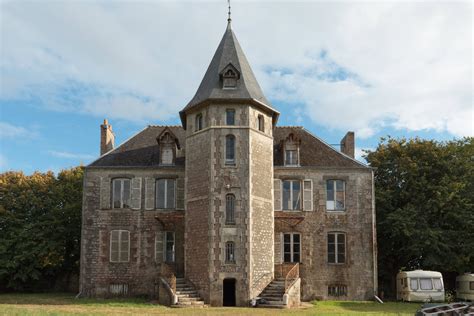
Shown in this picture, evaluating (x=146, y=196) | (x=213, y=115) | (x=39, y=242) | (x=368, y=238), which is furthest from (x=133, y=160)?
(x=368, y=238)

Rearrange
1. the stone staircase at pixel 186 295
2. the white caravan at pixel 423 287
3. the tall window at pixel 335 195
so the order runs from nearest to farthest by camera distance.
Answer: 1. the stone staircase at pixel 186 295
2. the white caravan at pixel 423 287
3. the tall window at pixel 335 195

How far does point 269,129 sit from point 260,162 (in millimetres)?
2016

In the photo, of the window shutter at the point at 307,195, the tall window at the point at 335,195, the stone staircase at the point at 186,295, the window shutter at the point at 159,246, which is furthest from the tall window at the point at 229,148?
the tall window at the point at 335,195

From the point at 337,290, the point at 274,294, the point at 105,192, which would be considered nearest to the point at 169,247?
the point at 105,192

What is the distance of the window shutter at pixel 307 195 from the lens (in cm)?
2861

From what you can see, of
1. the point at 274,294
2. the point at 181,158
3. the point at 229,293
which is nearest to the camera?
the point at 274,294

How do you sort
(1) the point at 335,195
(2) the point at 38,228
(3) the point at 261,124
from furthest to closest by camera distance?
(2) the point at 38,228 → (1) the point at 335,195 → (3) the point at 261,124

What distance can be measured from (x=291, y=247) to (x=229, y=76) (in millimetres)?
9100

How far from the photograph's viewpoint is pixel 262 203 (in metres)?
26.0

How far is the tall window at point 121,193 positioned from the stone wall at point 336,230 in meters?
7.68

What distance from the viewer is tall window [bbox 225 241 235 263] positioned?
24631 mm

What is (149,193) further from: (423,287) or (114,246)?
(423,287)

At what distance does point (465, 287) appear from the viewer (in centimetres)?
2914

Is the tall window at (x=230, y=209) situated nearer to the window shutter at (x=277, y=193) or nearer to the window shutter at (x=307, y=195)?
the window shutter at (x=277, y=193)
